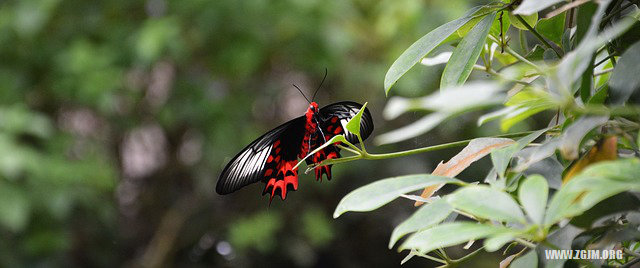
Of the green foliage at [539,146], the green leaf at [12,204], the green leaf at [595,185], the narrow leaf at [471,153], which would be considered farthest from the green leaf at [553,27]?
the green leaf at [12,204]

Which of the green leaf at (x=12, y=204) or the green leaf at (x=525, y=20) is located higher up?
the green leaf at (x=12, y=204)

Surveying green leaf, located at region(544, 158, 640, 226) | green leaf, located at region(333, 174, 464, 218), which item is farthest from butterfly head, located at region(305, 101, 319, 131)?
green leaf, located at region(544, 158, 640, 226)

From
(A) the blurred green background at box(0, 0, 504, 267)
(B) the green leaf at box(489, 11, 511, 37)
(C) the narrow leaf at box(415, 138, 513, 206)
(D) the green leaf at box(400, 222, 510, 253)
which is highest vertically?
(A) the blurred green background at box(0, 0, 504, 267)

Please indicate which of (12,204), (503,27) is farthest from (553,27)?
(12,204)

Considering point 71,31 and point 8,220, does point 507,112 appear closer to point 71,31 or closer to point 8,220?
point 8,220

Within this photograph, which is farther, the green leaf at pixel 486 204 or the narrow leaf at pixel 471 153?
the narrow leaf at pixel 471 153

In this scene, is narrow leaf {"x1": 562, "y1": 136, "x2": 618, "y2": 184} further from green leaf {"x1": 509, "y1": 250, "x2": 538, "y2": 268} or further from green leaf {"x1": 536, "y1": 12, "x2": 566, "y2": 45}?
green leaf {"x1": 536, "y1": 12, "x2": 566, "y2": 45}

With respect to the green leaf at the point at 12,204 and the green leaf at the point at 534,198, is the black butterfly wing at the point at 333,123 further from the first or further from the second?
the green leaf at the point at 12,204

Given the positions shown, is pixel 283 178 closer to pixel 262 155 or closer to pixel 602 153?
pixel 262 155
